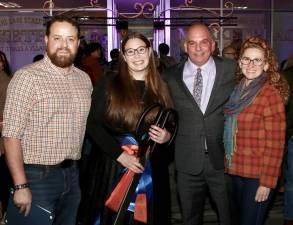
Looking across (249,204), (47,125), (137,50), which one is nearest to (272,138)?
(249,204)

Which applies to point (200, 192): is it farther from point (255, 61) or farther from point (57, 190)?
point (57, 190)

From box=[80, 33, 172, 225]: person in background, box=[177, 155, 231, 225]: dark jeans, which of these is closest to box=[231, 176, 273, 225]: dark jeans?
box=[177, 155, 231, 225]: dark jeans

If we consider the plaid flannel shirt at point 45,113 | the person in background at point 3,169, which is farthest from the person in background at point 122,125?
the person in background at point 3,169

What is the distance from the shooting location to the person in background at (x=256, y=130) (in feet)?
9.38

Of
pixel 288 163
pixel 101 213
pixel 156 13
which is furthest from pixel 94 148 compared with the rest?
pixel 156 13

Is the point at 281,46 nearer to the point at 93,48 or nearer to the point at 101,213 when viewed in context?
the point at 93,48

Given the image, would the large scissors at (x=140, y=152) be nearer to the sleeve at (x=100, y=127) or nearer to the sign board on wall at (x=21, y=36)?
the sleeve at (x=100, y=127)

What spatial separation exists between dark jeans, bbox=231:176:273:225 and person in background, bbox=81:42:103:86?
3162 mm

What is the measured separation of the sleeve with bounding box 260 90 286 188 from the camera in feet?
9.31

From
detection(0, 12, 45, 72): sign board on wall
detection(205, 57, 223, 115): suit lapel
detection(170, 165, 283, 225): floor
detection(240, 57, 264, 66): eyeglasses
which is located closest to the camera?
detection(240, 57, 264, 66): eyeglasses

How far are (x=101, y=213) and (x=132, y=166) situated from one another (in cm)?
40

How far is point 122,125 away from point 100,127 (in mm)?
150

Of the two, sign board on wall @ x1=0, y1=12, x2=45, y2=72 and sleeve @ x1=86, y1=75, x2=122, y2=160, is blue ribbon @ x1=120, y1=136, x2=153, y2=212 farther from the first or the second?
sign board on wall @ x1=0, y1=12, x2=45, y2=72

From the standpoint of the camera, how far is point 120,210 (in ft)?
8.76
